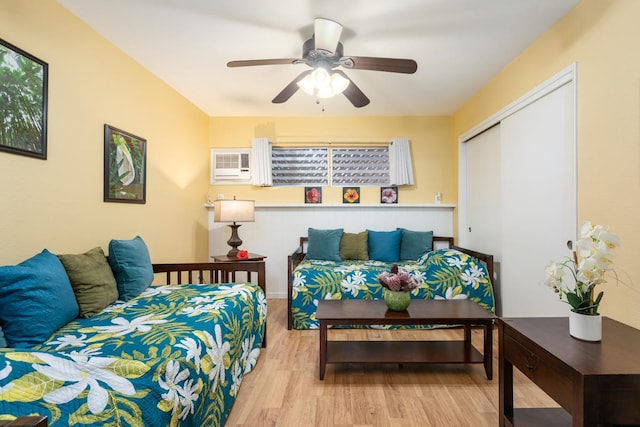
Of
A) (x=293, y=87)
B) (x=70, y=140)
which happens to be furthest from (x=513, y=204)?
(x=70, y=140)

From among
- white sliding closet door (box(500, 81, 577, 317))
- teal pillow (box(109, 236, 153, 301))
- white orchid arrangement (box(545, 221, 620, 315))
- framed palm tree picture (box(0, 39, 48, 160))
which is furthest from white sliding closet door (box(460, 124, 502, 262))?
framed palm tree picture (box(0, 39, 48, 160))

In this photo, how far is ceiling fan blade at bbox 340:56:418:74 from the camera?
6.90 feet

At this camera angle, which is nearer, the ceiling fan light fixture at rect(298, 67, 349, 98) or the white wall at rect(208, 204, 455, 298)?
the ceiling fan light fixture at rect(298, 67, 349, 98)

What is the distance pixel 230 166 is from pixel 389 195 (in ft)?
7.30

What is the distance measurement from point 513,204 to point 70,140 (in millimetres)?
3532

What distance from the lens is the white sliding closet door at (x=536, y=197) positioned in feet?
7.00

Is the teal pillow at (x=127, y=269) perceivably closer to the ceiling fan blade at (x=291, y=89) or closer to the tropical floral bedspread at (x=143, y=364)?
the tropical floral bedspread at (x=143, y=364)

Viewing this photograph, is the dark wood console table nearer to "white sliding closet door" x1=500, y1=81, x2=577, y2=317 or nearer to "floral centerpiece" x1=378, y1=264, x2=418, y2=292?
"floral centerpiece" x1=378, y1=264, x2=418, y2=292

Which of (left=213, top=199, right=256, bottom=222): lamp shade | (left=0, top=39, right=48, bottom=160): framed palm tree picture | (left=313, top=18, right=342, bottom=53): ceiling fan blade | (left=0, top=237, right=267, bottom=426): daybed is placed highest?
(left=313, top=18, right=342, bottom=53): ceiling fan blade

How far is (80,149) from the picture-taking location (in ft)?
7.03

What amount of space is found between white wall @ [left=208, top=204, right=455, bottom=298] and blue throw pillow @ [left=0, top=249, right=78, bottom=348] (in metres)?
2.68

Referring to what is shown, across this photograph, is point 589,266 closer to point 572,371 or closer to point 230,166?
point 572,371

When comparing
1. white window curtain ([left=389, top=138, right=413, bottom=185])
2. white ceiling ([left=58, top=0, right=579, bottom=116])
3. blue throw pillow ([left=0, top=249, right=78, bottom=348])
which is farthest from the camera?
white window curtain ([left=389, top=138, right=413, bottom=185])

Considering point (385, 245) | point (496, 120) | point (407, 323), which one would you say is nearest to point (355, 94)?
point (496, 120)
